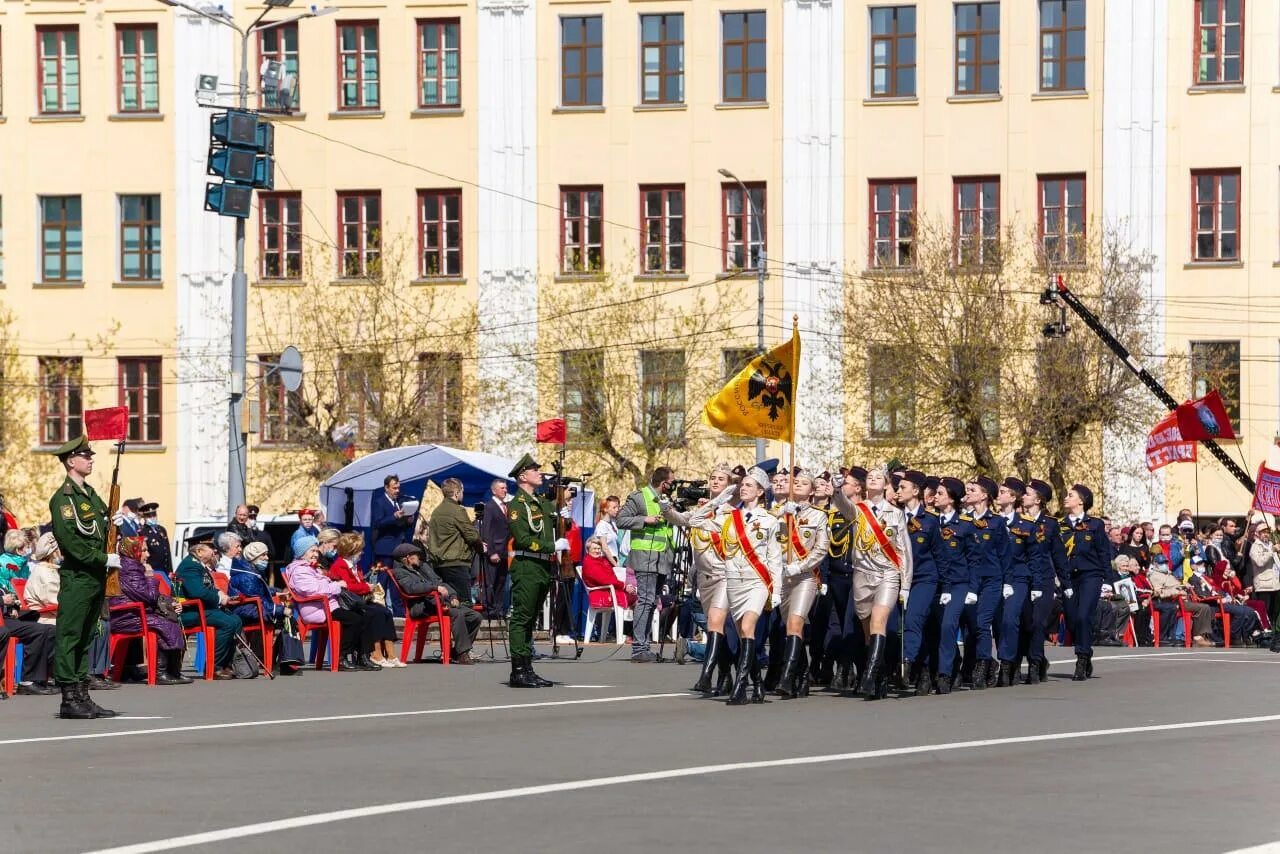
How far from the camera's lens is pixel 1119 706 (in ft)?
60.0

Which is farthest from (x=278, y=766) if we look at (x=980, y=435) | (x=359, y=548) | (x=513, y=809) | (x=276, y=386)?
(x=276, y=386)

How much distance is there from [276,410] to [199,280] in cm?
379

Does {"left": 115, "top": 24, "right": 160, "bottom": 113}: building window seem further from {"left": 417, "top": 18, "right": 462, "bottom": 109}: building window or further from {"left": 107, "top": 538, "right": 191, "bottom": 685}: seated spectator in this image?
{"left": 107, "top": 538, "right": 191, "bottom": 685}: seated spectator

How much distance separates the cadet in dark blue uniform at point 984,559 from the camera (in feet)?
66.0

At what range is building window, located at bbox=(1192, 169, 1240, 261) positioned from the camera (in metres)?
49.8

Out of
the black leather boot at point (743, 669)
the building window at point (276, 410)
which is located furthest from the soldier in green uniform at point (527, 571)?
the building window at point (276, 410)

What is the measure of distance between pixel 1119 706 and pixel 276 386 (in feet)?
114

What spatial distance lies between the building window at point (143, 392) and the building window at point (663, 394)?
11.3m

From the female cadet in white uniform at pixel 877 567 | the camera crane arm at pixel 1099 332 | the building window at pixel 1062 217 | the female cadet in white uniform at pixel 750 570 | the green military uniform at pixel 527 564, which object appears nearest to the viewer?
the female cadet in white uniform at pixel 750 570

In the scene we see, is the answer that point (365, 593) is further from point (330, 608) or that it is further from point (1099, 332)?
point (1099, 332)

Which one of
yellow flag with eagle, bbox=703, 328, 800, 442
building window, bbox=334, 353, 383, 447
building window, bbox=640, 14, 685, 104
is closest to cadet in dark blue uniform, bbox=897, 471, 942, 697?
yellow flag with eagle, bbox=703, 328, 800, 442

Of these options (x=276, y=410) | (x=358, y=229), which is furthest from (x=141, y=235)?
(x=276, y=410)

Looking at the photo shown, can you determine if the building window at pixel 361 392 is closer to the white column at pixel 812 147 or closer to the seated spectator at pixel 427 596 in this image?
the white column at pixel 812 147

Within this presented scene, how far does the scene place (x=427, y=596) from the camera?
2461cm
